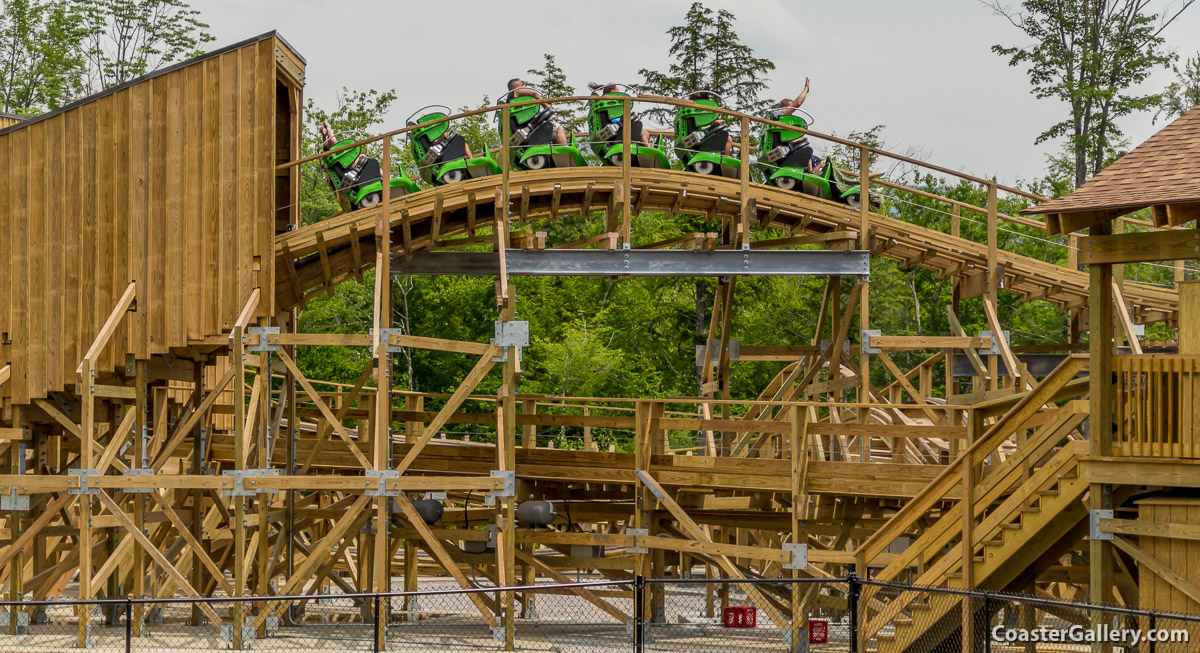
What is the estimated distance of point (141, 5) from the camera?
145ft

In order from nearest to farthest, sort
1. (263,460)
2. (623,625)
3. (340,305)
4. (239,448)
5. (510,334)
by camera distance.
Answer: (239,448), (510,334), (263,460), (623,625), (340,305)

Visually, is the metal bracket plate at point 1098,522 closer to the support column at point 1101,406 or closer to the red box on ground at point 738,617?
the support column at point 1101,406

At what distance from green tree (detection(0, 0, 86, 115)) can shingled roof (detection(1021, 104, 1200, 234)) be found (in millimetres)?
34521

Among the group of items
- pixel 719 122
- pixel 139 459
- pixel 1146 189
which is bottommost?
A: pixel 139 459

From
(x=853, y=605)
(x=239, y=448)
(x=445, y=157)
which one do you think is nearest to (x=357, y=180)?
(x=445, y=157)

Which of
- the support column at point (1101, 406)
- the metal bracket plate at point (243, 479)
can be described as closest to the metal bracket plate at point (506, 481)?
the metal bracket plate at point (243, 479)

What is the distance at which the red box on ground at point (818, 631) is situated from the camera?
18109 mm

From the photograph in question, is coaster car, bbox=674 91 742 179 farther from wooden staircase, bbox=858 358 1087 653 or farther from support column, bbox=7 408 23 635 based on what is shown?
support column, bbox=7 408 23 635

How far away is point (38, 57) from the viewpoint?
4397 cm

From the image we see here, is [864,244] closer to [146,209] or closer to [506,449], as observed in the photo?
[506,449]

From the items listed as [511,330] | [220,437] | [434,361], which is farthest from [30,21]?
[511,330]

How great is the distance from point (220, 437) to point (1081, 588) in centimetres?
1242

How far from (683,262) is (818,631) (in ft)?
16.9

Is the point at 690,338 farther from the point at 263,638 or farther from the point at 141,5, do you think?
the point at 263,638
